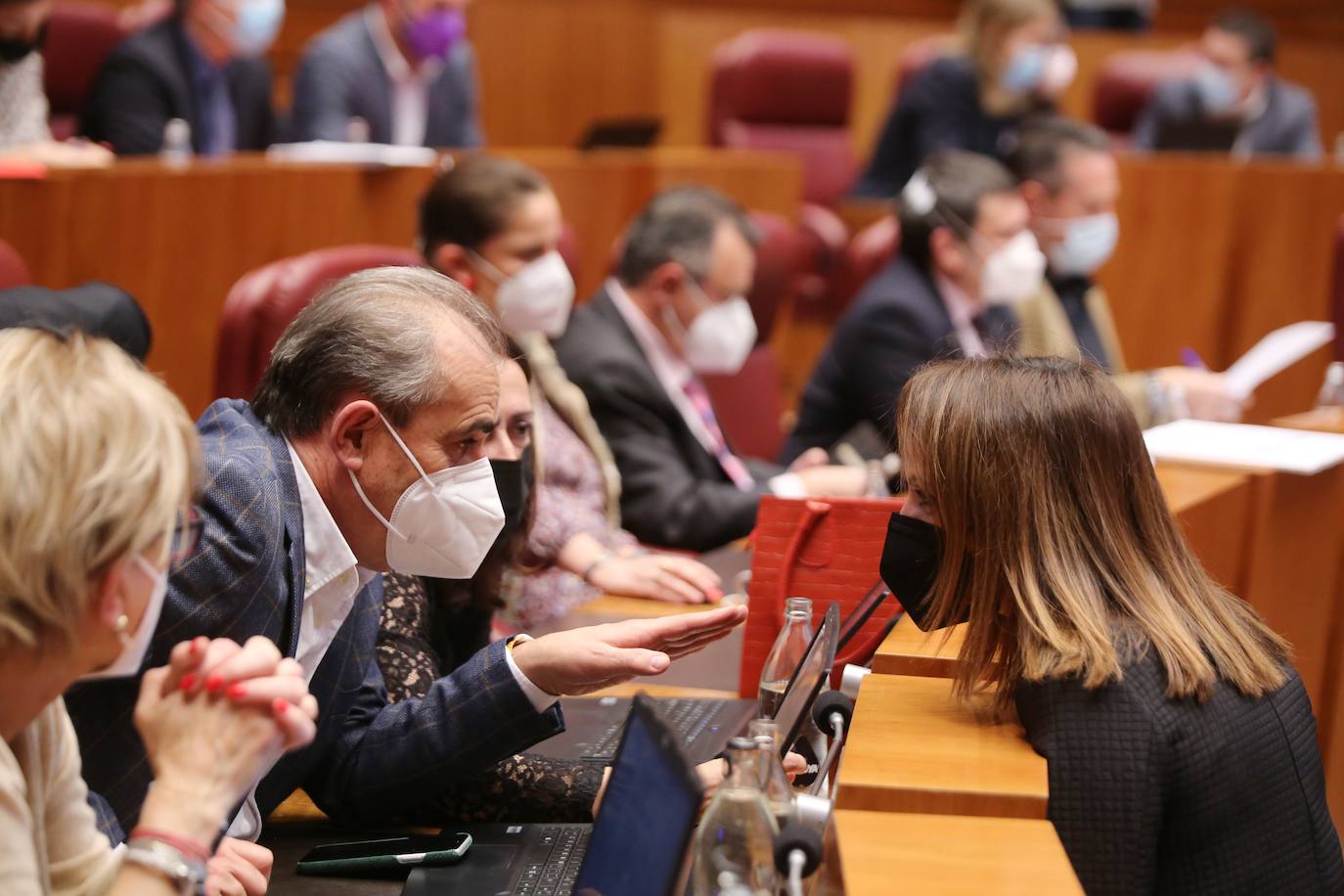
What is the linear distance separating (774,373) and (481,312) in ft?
8.22

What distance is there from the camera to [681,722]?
1.93 m

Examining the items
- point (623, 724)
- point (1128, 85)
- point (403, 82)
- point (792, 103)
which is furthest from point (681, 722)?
point (1128, 85)

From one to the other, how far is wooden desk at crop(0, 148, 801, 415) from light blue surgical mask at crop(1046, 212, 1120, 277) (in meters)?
1.73

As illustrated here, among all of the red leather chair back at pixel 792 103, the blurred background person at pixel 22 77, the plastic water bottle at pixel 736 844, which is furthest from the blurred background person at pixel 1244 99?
the plastic water bottle at pixel 736 844

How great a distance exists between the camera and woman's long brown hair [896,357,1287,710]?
1490 mm

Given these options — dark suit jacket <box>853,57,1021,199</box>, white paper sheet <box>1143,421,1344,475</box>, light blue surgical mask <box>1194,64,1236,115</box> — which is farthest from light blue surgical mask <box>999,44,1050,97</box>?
white paper sheet <box>1143,421,1344,475</box>

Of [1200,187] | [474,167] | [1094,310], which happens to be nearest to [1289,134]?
[1200,187]

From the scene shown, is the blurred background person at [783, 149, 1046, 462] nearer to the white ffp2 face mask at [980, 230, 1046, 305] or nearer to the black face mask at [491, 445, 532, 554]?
the white ffp2 face mask at [980, 230, 1046, 305]

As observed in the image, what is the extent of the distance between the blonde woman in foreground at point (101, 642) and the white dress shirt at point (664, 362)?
6.72 ft

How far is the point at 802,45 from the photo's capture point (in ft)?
21.4

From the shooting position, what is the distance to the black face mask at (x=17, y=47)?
11.7ft

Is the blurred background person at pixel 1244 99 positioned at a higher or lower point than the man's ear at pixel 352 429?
lower

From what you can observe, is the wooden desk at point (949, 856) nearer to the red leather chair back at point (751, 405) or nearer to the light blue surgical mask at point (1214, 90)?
the red leather chair back at point (751, 405)

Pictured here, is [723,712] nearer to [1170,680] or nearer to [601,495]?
[1170,680]
